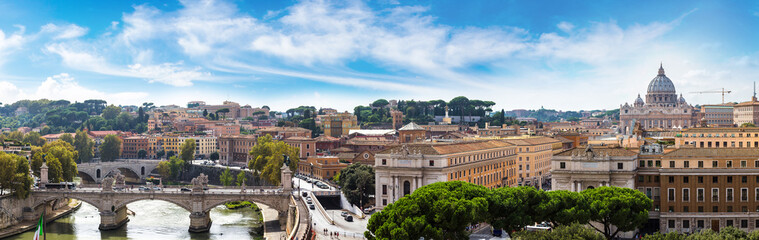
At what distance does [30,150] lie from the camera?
7500 centimetres

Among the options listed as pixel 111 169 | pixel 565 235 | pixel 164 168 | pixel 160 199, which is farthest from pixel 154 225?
pixel 164 168

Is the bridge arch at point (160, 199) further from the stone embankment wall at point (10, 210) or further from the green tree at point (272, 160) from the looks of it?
the green tree at point (272, 160)

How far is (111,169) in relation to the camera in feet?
275

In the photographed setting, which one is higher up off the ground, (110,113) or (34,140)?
(110,113)

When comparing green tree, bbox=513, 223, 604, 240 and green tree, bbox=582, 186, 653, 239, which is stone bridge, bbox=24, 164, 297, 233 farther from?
green tree, bbox=513, 223, 604, 240

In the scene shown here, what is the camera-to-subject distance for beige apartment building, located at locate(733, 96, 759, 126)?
100400 millimetres

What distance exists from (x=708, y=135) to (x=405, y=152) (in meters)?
22.8

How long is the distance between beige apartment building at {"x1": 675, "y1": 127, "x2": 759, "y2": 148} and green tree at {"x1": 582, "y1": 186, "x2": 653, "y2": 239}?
19778mm

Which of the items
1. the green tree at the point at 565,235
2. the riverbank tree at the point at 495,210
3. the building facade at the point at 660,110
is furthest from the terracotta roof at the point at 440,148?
the building facade at the point at 660,110

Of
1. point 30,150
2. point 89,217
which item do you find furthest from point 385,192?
point 30,150

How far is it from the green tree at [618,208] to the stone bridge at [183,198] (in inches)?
848

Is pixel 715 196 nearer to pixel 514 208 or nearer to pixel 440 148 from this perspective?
pixel 514 208

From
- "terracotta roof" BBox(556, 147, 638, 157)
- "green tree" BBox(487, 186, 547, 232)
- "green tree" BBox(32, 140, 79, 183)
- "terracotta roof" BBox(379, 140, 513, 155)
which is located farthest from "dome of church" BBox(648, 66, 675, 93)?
"green tree" BBox(487, 186, 547, 232)

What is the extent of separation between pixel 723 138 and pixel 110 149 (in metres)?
76.9
